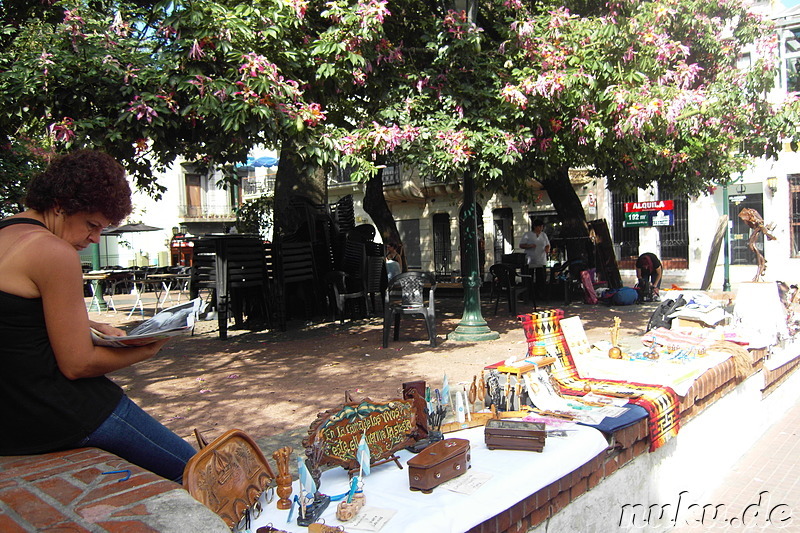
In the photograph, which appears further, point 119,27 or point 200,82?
point 119,27

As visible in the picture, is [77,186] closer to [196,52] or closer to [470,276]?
[196,52]

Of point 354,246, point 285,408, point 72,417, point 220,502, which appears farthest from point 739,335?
point 354,246

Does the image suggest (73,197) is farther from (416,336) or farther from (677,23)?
(677,23)

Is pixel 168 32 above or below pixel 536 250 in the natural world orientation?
above

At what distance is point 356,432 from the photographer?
2752 millimetres

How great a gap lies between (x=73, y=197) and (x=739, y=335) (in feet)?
19.0

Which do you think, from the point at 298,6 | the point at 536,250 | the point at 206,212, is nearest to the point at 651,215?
the point at 536,250

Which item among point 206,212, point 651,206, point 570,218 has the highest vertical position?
point 206,212

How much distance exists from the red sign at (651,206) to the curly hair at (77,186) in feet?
57.0

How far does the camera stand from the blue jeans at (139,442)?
1942 millimetres

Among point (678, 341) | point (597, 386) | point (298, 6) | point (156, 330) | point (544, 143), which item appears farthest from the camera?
point (544, 143)

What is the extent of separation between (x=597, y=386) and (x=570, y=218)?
11236mm

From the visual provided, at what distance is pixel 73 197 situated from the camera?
1966 millimetres

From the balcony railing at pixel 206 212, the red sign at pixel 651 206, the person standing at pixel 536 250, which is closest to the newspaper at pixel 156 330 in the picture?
the person standing at pixel 536 250
